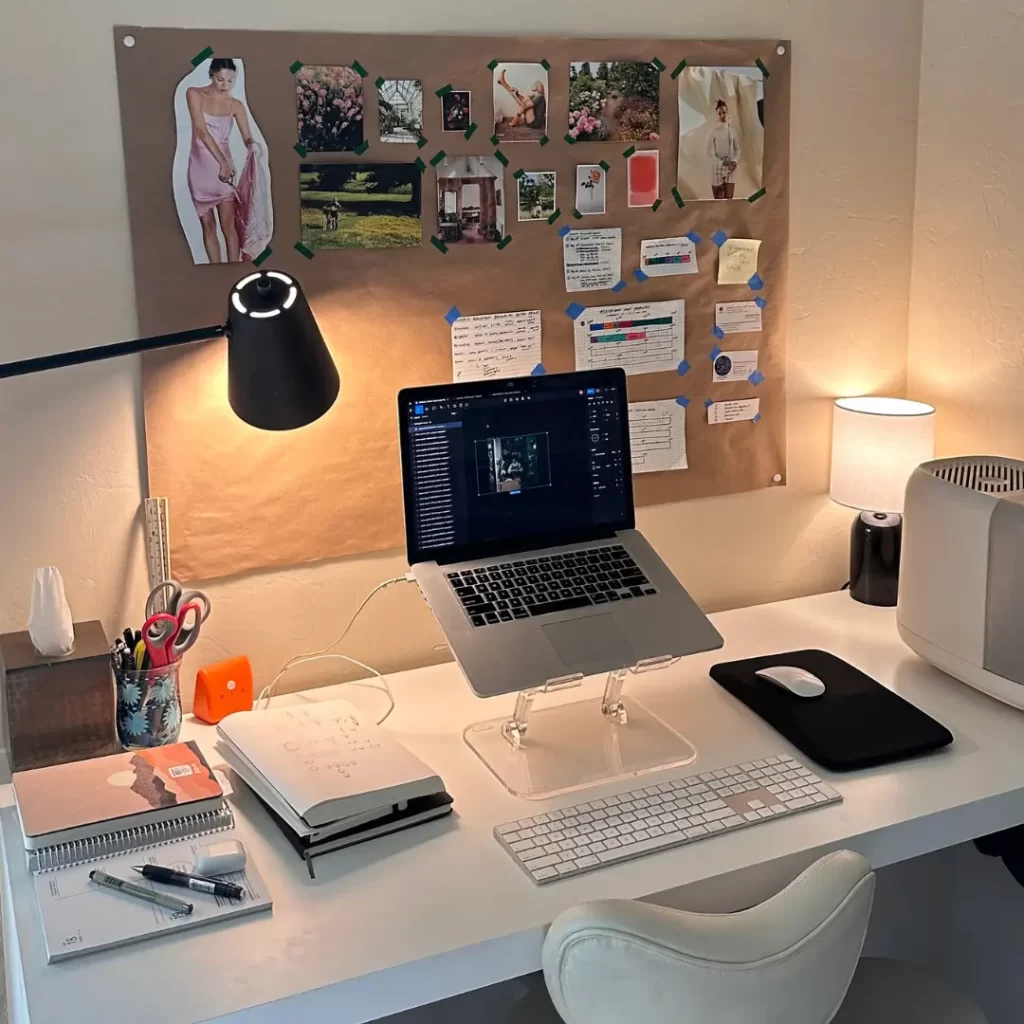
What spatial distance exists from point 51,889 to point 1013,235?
5.56 feet

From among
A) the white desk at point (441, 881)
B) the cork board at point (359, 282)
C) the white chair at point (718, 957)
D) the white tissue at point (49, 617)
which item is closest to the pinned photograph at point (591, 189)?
the cork board at point (359, 282)

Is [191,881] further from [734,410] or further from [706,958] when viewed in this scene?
[734,410]

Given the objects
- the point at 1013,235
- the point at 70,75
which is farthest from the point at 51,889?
the point at 1013,235

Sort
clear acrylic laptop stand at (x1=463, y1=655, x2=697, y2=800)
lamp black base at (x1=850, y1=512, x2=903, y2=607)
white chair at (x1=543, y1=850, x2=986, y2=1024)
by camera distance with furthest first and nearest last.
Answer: lamp black base at (x1=850, y1=512, x2=903, y2=607)
clear acrylic laptop stand at (x1=463, y1=655, x2=697, y2=800)
white chair at (x1=543, y1=850, x2=986, y2=1024)

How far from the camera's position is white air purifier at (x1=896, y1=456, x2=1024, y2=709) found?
166 cm

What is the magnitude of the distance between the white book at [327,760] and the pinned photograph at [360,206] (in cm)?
65

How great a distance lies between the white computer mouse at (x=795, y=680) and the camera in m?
1.68

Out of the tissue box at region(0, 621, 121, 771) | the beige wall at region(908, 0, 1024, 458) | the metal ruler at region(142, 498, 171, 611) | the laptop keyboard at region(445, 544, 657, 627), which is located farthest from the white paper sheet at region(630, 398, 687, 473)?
the tissue box at region(0, 621, 121, 771)

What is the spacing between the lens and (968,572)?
171 cm

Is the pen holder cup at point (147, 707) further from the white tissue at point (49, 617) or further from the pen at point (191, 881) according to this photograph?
the pen at point (191, 881)

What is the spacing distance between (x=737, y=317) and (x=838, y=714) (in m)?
0.72

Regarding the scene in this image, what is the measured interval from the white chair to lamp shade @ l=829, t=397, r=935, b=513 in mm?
980

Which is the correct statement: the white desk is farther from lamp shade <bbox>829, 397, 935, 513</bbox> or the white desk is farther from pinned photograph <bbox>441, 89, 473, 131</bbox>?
pinned photograph <bbox>441, 89, 473, 131</bbox>

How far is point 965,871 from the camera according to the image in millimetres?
2107
